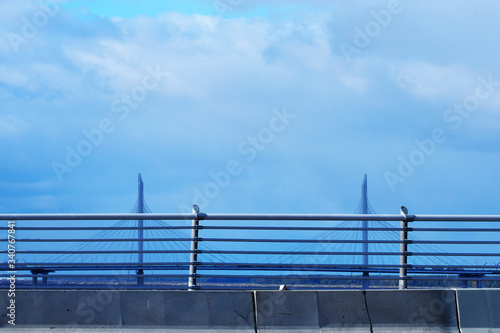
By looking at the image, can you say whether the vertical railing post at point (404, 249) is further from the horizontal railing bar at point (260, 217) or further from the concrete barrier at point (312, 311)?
the concrete barrier at point (312, 311)

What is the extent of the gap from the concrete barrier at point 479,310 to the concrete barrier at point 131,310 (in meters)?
2.67

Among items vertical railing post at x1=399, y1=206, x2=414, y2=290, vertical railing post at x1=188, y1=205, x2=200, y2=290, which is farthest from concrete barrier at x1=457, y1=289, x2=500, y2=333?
vertical railing post at x1=188, y1=205, x2=200, y2=290

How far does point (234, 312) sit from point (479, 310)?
3109mm

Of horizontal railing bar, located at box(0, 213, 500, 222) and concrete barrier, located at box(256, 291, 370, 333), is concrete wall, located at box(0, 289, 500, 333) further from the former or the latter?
horizontal railing bar, located at box(0, 213, 500, 222)

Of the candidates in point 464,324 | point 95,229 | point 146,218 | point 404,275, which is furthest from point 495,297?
point 95,229

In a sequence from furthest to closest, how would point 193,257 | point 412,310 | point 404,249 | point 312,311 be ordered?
1. point 404,249
2. point 193,257
3. point 412,310
4. point 312,311

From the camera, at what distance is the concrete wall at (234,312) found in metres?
8.91

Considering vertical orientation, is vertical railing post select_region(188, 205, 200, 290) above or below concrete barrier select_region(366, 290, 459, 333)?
above

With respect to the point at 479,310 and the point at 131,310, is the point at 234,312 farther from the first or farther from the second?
the point at 479,310

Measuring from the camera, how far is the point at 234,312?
902 cm

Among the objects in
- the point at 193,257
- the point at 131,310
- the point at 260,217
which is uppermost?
the point at 260,217

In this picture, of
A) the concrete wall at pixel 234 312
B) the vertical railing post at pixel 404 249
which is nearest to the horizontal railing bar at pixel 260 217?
the vertical railing post at pixel 404 249

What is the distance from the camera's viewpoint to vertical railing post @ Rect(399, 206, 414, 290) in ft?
33.2

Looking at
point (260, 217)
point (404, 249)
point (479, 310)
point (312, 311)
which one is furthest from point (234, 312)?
point (479, 310)
